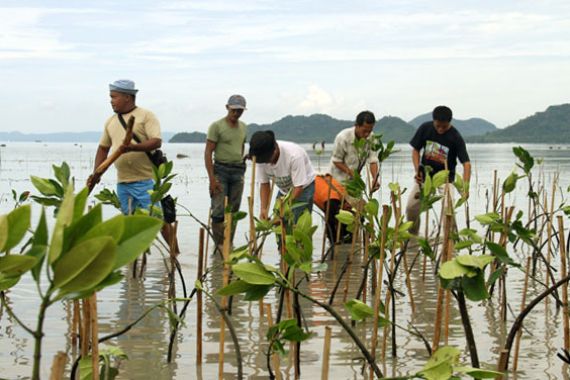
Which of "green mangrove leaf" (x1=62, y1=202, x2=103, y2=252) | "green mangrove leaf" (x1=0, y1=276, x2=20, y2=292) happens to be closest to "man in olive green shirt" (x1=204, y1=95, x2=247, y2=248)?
"green mangrove leaf" (x1=0, y1=276, x2=20, y2=292)

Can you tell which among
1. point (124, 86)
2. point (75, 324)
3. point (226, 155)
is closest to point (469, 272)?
point (75, 324)

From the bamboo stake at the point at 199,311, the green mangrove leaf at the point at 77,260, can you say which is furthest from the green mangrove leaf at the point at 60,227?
the bamboo stake at the point at 199,311

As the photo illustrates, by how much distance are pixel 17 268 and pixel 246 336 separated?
13.1 feet

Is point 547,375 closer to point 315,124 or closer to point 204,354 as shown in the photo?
point 204,354

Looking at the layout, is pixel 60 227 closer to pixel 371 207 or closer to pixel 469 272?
pixel 469 272

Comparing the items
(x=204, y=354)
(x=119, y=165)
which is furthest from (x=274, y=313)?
(x=119, y=165)

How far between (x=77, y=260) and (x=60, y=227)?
6 centimetres

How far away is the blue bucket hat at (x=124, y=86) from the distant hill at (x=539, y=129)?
377 feet

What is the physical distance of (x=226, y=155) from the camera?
29.6ft

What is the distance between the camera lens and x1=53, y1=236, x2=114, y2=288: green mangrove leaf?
1283mm

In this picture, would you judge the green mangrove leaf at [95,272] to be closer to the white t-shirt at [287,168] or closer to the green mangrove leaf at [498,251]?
the green mangrove leaf at [498,251]

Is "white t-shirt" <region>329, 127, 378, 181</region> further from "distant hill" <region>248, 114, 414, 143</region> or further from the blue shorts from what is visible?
"distant hill" <region>248, 114, 414, 143</region>

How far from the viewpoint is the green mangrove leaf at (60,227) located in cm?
128

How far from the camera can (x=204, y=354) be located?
4.92 meters
